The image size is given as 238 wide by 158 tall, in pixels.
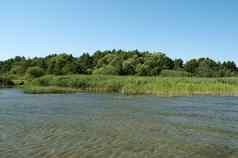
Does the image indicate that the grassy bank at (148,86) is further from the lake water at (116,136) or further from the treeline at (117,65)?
the treeline at (117,65)

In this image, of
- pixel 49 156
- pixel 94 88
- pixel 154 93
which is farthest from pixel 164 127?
pixel 94 88

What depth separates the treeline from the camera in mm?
80062

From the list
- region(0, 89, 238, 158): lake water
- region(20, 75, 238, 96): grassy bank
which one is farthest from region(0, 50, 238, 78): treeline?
region(0, 89, 238, 158): lake water

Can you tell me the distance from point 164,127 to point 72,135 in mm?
4755

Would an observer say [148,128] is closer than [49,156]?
No

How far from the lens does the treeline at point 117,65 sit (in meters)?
80.1

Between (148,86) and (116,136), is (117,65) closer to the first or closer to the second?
(148,86)

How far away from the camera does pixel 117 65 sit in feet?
270

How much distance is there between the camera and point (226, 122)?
55.6 feet

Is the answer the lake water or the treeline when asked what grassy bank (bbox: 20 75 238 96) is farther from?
the treeline

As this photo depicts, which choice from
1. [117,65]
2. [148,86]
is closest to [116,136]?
[148,86]

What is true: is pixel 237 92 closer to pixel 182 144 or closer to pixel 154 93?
pixel 154 93

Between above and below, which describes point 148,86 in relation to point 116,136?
above

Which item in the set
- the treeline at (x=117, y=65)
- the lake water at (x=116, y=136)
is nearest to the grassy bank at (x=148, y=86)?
the lake water at (x=116, y=136)
